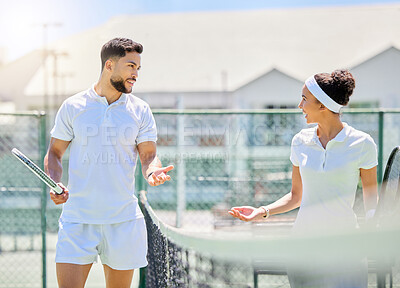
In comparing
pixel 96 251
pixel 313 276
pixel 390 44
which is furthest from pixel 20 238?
pixel 390 44

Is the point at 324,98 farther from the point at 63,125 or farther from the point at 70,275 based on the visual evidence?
the point at 70,275

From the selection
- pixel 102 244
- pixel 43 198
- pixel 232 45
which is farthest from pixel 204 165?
pixel 232 45

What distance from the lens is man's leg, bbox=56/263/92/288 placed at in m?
2.60

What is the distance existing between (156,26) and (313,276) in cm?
1680

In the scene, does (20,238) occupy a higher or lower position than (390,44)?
lower

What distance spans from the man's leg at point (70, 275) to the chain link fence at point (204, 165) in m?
2.54

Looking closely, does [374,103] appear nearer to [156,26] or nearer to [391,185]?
[156,26]

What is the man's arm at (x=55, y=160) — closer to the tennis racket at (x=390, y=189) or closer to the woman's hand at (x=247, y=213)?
the woman's hand at (x=247, y=213)

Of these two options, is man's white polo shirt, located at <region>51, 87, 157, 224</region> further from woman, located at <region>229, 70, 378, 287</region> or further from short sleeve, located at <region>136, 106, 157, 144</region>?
woman, located at <region>229, 70, 378, 287</region>

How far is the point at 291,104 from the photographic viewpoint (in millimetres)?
14023

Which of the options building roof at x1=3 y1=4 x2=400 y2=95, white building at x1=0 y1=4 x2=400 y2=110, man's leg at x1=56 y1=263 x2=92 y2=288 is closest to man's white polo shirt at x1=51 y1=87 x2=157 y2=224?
man's leg at x1=56 y1=263 x2=92 y2=288

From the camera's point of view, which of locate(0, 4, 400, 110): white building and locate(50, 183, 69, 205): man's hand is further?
locate(0, 4, 400, 110): white building

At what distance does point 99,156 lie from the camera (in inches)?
103

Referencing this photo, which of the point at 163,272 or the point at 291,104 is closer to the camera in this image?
the point at 163,272
